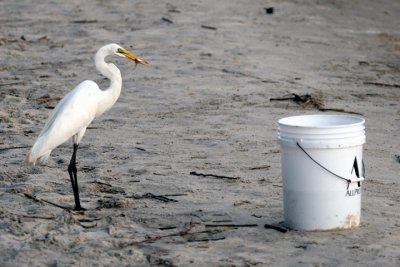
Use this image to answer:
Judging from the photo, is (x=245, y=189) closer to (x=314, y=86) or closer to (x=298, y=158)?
(x=298, y=158)

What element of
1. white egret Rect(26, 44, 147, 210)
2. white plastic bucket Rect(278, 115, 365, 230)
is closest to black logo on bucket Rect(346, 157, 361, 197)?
white plastic bucket Rect(278, 115, 365, 230)

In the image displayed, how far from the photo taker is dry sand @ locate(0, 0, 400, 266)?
5949mm

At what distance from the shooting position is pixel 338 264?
18.3 feet

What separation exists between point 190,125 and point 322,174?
3.43 meters

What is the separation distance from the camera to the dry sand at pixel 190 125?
5.95 metres

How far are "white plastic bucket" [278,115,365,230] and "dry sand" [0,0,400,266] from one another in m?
0.13

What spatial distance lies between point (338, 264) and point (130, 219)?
5.00 ft

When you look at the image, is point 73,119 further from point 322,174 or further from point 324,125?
point 322,174

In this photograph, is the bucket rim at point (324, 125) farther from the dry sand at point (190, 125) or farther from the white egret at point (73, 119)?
the white egret at point (73, 119)

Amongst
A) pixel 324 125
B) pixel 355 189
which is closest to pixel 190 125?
pixel 324 125

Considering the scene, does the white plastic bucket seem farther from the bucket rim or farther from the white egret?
the white egret

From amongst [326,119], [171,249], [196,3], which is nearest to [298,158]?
[326,119]

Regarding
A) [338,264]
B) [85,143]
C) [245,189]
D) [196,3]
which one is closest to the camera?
[338,264]

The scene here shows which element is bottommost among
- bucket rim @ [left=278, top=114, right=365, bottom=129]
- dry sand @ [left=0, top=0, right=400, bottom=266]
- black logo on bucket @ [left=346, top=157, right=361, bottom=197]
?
dry sand @ [left=0, top=0, right=400, bottom=266]
